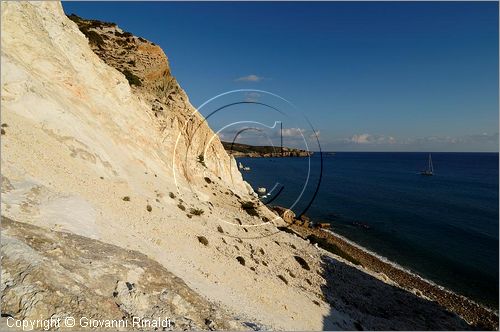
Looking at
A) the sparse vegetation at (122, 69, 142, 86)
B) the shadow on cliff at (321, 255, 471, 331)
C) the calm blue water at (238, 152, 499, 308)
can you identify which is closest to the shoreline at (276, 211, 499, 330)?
the calm blue water at (238, 152, 499, 308)

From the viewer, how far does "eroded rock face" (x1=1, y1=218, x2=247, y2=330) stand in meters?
11.9

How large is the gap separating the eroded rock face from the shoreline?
34639 mm

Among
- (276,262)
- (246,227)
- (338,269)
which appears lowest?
(338,269)

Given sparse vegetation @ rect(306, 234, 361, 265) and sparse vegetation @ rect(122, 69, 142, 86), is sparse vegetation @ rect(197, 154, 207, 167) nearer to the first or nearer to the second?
sparse vegetation @ rect(122, 69, 142, 86)

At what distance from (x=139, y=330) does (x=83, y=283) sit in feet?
10.8

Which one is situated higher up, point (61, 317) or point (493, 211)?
point (61, 317)

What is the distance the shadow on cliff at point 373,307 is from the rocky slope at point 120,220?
18 cm

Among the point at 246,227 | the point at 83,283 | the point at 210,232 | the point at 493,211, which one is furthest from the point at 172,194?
the point at 493,211

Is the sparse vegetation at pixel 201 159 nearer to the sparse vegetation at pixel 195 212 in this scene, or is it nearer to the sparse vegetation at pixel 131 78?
the sparse vegetation at pixel 131 78

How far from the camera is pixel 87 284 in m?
14.5

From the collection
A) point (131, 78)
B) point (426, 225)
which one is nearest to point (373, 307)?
point (131, 78)

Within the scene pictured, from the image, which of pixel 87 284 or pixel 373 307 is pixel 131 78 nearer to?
pixel 87 284

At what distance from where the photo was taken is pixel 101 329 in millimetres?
12680

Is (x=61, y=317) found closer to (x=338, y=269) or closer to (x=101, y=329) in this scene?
(x=101, y=329)
